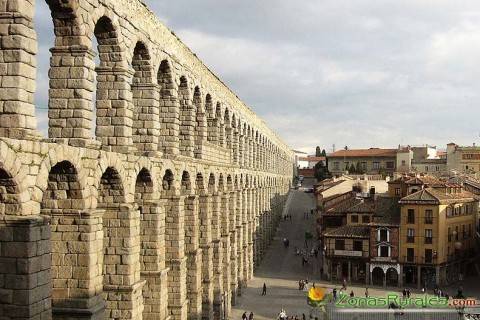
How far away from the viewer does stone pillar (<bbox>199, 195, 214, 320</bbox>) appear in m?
37.6

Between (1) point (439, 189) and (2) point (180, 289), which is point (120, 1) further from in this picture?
(1) point (439, 189)

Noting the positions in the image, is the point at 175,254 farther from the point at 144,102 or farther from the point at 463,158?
the point at 463,158

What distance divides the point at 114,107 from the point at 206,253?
1885 centimetres

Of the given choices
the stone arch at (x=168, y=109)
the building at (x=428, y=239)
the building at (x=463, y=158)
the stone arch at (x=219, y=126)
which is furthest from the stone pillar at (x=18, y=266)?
the building at (x=463, y=158)

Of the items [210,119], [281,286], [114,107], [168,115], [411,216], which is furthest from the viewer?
[411,216]

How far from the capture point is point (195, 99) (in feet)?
121

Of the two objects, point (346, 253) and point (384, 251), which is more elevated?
point (384, 251)

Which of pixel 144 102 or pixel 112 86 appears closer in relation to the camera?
pixel 112 86

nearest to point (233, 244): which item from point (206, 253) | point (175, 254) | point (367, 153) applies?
point (206, 253)

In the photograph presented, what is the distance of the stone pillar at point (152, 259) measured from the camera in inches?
981

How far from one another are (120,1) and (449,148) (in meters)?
126

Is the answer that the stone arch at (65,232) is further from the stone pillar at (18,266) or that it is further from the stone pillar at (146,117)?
the stone pillar at (146,117)

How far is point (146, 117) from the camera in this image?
2502 cm

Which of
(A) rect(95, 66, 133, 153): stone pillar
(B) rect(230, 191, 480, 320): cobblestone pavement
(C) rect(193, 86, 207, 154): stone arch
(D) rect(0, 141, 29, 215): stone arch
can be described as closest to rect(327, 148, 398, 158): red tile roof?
(B) rect(230, 191, 480, 320): cobblestone pavement
